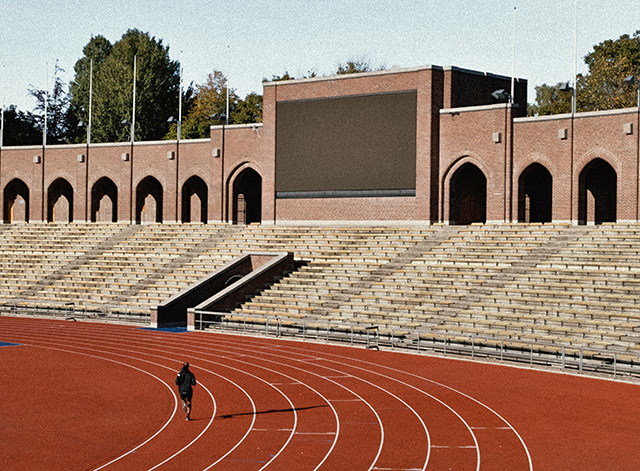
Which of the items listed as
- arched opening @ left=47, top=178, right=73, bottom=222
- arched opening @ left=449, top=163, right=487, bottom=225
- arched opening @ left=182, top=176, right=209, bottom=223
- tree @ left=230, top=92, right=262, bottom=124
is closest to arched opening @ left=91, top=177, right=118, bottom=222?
arched opening @ left=47, top=178, right=73, bottom=222

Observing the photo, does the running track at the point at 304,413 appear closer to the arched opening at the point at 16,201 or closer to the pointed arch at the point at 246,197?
the pointed arch at the point at 246,197

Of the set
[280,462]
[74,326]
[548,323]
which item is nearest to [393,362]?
[548,323]

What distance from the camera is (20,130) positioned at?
79.8 meters

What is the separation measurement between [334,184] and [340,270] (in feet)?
26.8

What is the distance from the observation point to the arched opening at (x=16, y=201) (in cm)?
5839

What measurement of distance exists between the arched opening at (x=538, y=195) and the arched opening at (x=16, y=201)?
115ft

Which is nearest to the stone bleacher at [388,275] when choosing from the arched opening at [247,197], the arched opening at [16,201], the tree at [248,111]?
the arched opening at [247,197]

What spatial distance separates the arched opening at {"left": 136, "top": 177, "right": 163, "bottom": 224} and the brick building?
1.37 ft

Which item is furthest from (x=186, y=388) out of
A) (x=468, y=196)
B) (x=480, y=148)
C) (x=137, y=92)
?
(x=137, y=92)

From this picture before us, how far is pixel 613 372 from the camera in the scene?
24500 millimetres

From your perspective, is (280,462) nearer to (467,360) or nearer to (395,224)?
(467,360)

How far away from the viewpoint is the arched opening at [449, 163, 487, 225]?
43844 mm

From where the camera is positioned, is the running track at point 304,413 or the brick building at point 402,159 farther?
the brick building at point 402,159

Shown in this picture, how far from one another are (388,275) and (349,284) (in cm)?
181
